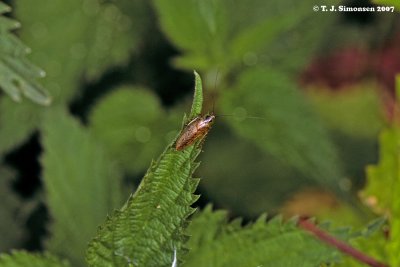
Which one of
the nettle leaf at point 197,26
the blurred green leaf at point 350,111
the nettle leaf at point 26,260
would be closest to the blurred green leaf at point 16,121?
the nettle leaf at point 197,26

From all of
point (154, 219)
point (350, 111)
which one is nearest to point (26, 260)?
point (154, 219)

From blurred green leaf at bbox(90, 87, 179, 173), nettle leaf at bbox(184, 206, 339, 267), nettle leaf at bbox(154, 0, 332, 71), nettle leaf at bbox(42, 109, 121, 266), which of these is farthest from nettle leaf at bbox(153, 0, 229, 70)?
nettle leaf at bbox(184, 206, 339, 267)

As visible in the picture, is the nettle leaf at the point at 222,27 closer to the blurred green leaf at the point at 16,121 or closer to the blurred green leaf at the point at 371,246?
the blurred green leaf at the point at 16,121

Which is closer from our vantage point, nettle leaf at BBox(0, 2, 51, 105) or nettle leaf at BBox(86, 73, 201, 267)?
nettle leaf at BBox(86, 73, 201, 267)

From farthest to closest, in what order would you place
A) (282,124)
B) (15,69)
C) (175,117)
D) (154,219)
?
(175,117) → (282,124) → (15,69) → (154,219)

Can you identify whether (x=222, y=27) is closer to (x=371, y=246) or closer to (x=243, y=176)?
(x=243, y=176)

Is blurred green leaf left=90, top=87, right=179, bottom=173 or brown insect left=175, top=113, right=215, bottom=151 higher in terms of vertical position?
brown insect left=175, top=113, right=215, bottom=151

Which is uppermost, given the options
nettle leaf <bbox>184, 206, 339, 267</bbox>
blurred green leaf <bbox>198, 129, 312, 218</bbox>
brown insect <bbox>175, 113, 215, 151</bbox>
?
brown insect <bbox>175, 113, 215, 151</bbox>

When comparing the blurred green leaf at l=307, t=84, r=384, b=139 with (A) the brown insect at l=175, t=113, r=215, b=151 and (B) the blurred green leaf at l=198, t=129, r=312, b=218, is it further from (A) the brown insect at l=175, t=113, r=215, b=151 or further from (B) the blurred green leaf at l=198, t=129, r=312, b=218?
(A) the brown insect at l=175, t=113, r=215, b=151
